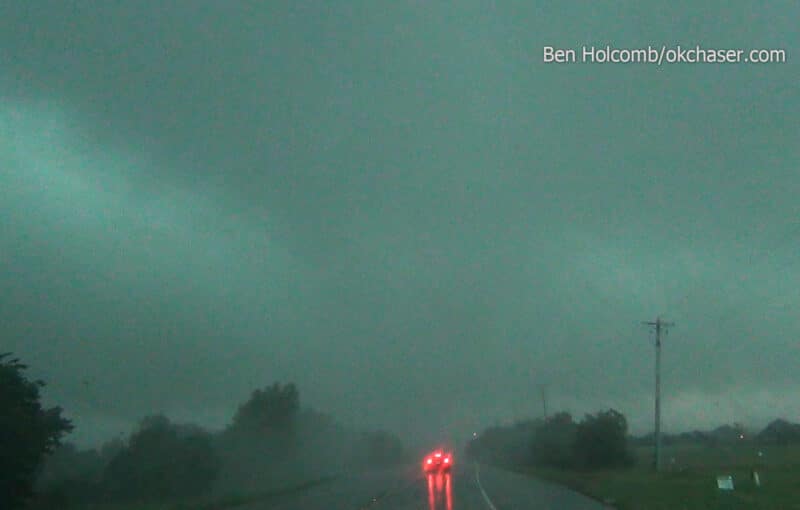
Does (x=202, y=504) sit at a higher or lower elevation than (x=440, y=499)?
higher

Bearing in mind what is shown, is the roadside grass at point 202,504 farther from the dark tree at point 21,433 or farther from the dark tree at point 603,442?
the dark tree at point 603,442

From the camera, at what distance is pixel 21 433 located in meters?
37.0

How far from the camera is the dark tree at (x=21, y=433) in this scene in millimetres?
36750

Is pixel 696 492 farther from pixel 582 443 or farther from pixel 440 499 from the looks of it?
pixel 582 443

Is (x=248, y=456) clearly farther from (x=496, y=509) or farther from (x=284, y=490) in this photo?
(x=496, y=509)

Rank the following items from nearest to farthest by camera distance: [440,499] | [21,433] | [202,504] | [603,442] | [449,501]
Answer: [21,433] → [449,501] → [440,499] → [202,504] → [603,442]

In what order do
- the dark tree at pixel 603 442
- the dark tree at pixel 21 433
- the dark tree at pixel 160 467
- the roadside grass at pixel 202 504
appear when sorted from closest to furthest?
the dark tree at pixel 21 433 → the roadside grass at pixel 202 504 → the dark tree at pixel 160 467 → the dark tree at pixel 603 442

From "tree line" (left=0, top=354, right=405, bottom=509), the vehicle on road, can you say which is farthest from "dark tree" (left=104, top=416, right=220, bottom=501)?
the vehicle on road

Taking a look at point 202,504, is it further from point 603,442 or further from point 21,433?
point 603,442

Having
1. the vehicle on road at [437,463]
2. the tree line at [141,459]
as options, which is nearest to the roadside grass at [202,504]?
the tree line at [141,459]

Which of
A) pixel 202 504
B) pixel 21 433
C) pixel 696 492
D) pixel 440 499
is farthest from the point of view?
pixel 696 492

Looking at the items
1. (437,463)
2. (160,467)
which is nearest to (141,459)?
(160,467)

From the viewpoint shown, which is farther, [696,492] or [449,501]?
[696,492]

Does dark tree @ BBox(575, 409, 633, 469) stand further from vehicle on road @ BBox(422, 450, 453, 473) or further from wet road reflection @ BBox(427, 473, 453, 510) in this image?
wet road reflection @ BBox(427, 473, 453, 510)
